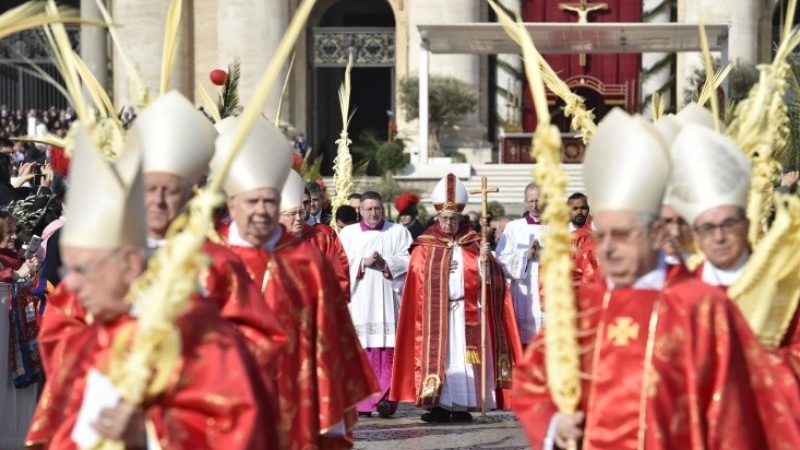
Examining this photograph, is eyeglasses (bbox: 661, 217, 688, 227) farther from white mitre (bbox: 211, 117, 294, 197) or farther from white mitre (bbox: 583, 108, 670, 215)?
white mitre (bbox: 211, 117, 294, 197)

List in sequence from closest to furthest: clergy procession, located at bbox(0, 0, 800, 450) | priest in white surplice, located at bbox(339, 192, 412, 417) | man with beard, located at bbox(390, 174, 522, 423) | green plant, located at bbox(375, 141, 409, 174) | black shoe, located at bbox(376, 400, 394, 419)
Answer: clergy procession, located at bbox(0, 0, 800, 450), man with beard, located at bbox(390, 174, 522, 423), black shoe, located at bbox(376, 400, 394, 419), priest in white surplice, located at bbox(339, 192, 412, 417), green plant, located at bbox(375, 141, 409, 174)

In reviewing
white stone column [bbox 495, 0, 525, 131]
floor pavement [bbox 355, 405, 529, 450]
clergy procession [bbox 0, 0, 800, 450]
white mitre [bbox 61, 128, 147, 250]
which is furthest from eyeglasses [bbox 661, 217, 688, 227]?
white stone column [bbox 495, 0, 525, 131]

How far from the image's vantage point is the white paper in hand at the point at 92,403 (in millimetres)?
4934

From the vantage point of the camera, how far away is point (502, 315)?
1402 cm

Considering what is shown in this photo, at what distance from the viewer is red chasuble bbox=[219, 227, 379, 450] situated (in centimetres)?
754

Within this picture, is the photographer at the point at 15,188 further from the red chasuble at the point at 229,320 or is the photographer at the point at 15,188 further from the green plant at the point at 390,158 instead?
the green plant at the point at 390,158

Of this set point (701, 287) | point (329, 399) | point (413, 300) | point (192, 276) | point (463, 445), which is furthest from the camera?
point (413, 300)

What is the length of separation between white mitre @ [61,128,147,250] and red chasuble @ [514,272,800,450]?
1.49 metres

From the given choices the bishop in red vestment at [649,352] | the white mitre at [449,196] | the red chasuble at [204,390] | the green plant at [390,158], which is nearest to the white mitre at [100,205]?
the red chasuble at [204,390]

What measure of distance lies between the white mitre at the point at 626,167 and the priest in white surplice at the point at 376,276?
8.64 m

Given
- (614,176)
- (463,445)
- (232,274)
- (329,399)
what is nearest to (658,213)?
(614,176)

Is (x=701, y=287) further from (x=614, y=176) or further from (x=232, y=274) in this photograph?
(x=232, y=274)

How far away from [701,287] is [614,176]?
434 mm

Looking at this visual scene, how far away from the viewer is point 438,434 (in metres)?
12.7
